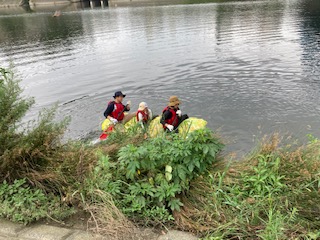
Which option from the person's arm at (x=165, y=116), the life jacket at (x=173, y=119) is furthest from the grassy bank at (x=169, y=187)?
the life jacket at (x=173, y=119)

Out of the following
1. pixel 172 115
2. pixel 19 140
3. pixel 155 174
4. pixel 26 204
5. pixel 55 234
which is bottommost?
pixel 172 115

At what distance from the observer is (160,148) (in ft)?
12.8

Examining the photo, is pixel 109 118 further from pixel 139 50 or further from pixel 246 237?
pixel 139 50

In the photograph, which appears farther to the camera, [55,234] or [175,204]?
[175,204]

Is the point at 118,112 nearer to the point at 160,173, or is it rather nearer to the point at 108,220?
the point at 160,173

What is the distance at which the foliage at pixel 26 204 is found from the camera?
3469 millimetres

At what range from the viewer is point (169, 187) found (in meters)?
3.61

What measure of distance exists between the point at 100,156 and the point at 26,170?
106 cm

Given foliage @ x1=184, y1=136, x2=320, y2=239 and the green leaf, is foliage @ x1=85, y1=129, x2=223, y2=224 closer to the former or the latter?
the green leaf

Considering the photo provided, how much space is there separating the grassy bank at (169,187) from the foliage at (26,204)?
0.01 meters

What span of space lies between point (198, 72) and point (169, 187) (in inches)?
434

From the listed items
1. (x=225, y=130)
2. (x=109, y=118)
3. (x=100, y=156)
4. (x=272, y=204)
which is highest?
(x=100, y=156)

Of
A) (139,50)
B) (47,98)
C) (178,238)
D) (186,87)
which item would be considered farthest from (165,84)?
(178,238)

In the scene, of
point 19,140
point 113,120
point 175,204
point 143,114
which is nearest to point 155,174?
point 175,204
